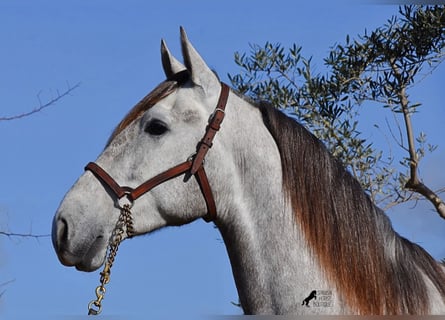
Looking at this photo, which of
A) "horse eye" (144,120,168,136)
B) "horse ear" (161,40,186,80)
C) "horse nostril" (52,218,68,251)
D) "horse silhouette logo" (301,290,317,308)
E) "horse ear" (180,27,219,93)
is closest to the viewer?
"horse silhouette logo" (301,290,317,308)

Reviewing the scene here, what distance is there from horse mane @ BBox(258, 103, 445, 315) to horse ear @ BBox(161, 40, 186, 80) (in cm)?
74

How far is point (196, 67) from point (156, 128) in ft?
1.58

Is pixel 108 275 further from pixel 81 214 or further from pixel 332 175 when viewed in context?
pixel 332 175

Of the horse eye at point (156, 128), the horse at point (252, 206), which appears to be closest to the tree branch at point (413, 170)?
the horse at point (252, 206)

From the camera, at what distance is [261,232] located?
5094 mm

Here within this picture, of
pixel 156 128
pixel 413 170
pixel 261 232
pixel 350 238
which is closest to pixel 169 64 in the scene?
pixel 156 128

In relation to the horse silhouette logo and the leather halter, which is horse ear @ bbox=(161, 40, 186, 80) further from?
the horse silhouette logo

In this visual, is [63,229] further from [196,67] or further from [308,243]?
[308,243]

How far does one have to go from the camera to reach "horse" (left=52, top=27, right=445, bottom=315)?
16.2ft

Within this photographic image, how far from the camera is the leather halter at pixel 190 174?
507 centimetres

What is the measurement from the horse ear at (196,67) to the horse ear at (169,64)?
0.11m

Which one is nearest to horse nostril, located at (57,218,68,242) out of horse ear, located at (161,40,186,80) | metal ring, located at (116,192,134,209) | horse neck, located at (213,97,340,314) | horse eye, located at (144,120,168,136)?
metal ring, located at (116,192,134,209)

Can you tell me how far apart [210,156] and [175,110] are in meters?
0.37

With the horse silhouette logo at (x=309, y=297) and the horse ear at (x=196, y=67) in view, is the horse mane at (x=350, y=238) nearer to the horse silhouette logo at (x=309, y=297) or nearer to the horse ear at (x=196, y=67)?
the horse silhouette logo at (x=309, y=297)
